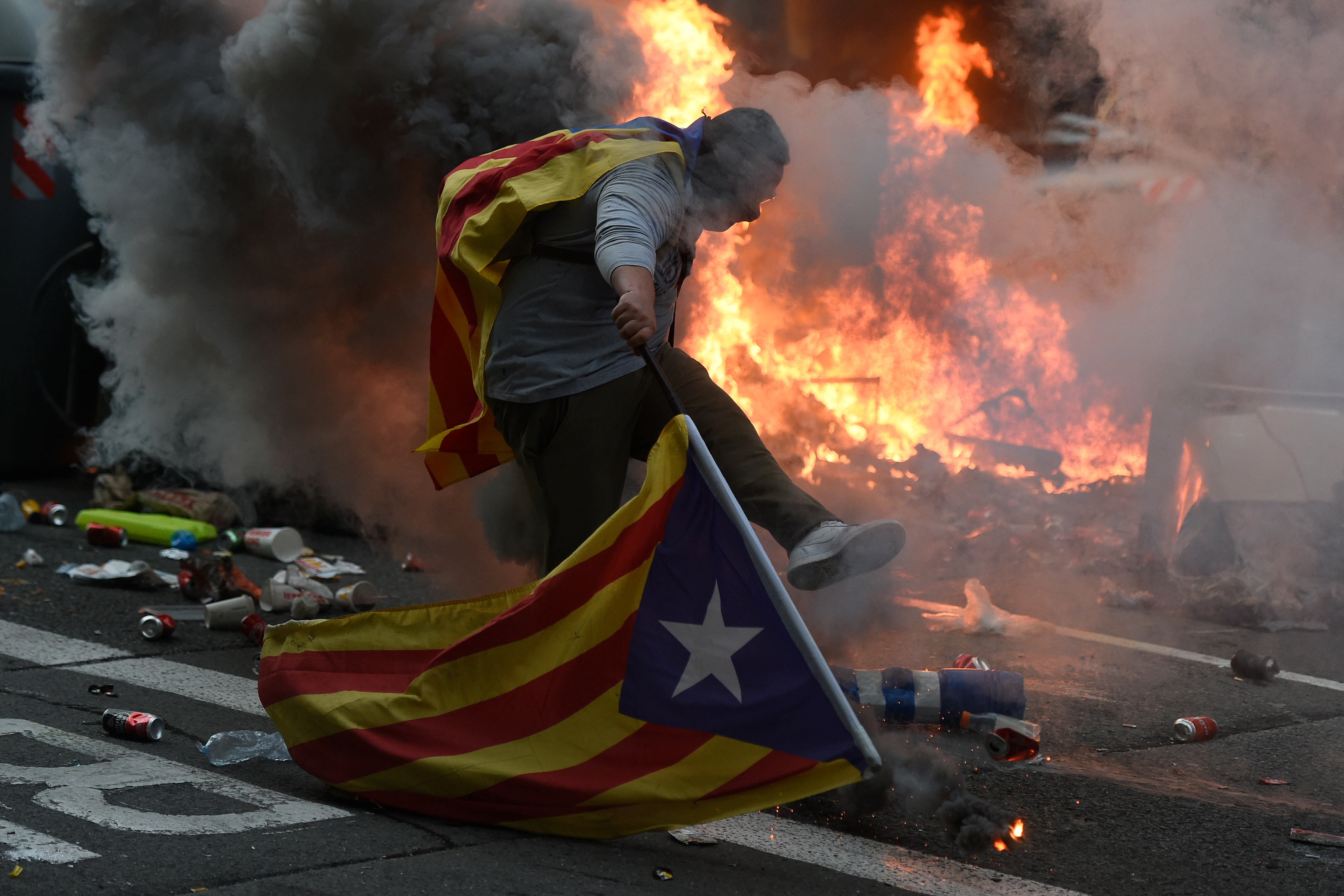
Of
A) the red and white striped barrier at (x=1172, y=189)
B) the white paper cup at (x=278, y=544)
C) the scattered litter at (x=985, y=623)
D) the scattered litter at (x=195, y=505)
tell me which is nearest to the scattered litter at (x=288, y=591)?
the white paper cup at (x=278, y=544)

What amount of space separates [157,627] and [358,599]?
0.87 metres

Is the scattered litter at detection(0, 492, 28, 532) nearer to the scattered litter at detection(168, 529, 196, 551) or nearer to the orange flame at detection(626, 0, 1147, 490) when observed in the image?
the scattered litter at detection(168, 529, 196, 551)

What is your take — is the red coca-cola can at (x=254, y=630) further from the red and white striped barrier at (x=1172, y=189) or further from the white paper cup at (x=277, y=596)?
the red and white striped barrier at (x=1172, y=189)

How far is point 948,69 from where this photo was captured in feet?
25.7

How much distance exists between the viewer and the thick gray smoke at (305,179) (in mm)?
4793

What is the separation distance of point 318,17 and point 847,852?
11.8ft

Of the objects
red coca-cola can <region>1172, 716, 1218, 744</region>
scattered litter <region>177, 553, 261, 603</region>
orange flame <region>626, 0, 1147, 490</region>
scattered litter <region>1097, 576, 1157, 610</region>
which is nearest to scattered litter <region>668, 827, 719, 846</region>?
red coca-cola can <region>1172, 716, 1218, 744</region>

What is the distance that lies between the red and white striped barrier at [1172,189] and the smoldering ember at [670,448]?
0.03 m

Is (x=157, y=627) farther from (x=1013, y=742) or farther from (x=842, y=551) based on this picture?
(x=1013, y=742)

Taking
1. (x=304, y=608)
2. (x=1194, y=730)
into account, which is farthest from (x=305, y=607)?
(x=1194, y=730)

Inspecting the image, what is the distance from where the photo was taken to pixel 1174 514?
→ 21.0ft

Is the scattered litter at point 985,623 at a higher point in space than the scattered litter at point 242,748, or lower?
higher

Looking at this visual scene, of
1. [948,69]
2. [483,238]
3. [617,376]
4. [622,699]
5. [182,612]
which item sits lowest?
[182,612]

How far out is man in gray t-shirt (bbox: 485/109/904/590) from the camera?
9.84 feet
